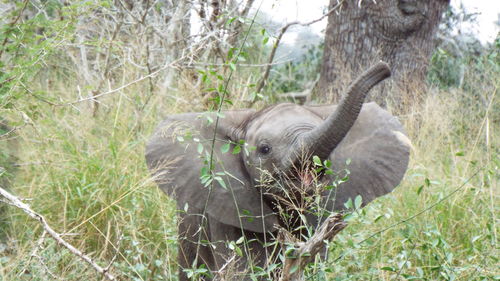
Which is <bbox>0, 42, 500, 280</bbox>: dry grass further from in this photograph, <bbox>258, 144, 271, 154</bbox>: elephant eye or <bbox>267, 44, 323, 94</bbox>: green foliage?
<bbox>267, 44, 323, 94</bbox>: green foliage

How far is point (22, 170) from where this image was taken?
18.7 ft

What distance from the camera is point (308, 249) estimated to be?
2.78 m

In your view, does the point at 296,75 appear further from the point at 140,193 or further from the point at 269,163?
the point at 269,163

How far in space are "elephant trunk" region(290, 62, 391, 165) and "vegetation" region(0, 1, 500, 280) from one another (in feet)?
2.27

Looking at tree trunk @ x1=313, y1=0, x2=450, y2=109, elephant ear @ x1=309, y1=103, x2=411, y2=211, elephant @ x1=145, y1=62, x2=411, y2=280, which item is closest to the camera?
elephant @ x1=145, y1=62, x2=411, y2=280

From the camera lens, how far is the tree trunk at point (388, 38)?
7.41 meters

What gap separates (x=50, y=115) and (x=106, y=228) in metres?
1.72

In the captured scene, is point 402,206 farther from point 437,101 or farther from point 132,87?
point 132,87

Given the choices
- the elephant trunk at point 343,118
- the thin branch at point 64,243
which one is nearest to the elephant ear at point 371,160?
the elephant trunk at point 343,118

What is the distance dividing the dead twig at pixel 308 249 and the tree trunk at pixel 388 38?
450cm

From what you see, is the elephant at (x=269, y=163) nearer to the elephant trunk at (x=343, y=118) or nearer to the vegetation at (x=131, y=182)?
the elephant trunk at (x=343, y=118)

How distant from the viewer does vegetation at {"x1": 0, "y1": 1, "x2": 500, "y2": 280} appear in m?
4.07

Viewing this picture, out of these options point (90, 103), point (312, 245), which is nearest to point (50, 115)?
point (90, 103)

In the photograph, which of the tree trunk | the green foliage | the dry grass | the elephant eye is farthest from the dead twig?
the green foliage
